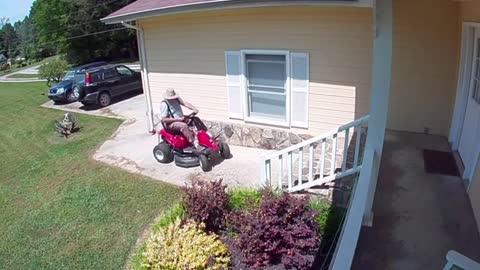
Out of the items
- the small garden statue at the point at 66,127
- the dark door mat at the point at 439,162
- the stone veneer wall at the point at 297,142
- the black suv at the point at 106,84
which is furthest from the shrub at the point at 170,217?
the black suv at the point at 106,84

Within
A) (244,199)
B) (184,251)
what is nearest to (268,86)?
(244,199)

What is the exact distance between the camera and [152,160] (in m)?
8.27

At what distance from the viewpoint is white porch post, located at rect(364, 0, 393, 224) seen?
11.8 ft

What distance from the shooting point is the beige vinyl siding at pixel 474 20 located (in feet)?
12.8

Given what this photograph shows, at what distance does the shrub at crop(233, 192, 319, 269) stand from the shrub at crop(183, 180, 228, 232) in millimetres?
614

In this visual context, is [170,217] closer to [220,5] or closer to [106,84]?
[220,5]

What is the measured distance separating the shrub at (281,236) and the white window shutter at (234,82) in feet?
12.6

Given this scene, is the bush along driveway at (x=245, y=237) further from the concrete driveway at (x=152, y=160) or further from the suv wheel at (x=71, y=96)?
the suv wheel at (x=71, y=96)

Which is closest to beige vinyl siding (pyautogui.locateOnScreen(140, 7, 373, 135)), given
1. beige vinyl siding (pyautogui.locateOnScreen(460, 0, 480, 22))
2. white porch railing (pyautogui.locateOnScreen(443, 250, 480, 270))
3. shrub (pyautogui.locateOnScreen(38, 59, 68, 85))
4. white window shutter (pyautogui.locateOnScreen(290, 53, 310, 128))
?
white window shutter (pyautogui.locateOnScreen(290, 53, 310, 128))

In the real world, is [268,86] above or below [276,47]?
below

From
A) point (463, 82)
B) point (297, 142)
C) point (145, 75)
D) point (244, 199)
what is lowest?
point (244, 199)

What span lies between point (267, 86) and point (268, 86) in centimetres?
3

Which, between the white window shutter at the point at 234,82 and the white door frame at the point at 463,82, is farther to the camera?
the white window shutter at the point at 234,82

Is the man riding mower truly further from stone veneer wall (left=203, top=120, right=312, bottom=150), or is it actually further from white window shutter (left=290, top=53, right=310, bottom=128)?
white window shutter (left=290, top=53, right=310, bottom=128)
